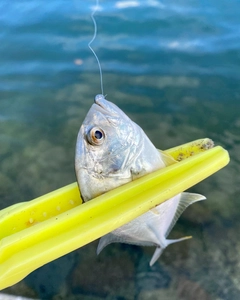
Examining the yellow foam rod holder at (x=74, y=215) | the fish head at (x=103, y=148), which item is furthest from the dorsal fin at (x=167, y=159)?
the fish head at (x=103, y=148)

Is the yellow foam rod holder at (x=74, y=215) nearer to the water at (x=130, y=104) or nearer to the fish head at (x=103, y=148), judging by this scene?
the fish head at (x=103, y=148)

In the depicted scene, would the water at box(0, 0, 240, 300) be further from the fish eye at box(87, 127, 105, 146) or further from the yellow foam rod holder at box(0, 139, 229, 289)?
the fish eye at box(87, 127, 105, 146)

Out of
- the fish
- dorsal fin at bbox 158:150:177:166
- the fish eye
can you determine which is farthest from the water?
the fish eye

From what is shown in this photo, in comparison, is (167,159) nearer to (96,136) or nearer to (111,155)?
(111,155)

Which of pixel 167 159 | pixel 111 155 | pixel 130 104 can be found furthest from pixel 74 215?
pixel 130 104

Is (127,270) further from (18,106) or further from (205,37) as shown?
(205,37)
